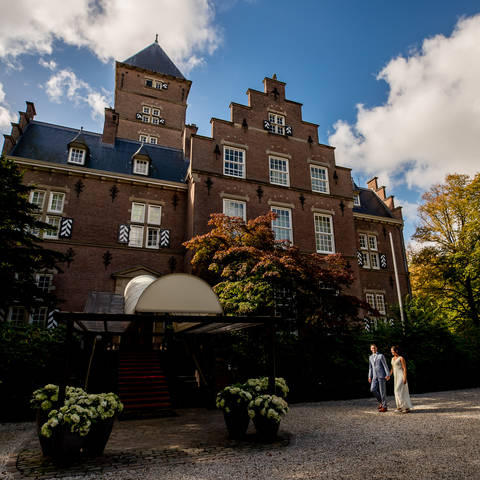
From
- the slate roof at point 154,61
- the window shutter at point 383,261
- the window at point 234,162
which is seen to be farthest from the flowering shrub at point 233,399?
the slate roof at point 154,61

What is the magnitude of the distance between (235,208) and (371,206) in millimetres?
15288

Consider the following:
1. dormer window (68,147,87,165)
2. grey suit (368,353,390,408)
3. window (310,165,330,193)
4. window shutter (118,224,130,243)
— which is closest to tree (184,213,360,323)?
grey suit (368,353,390,408)

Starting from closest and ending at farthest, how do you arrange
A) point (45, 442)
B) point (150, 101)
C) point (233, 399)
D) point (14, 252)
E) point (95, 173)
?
point (45, 442) → point (233, 399) → point (14, 252) → point (95, 173) → point (150, 101)

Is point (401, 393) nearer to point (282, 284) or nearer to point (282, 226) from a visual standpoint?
point (282, 284)

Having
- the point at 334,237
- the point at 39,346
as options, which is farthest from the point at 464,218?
the point at 39,346

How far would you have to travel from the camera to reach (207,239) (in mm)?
16203

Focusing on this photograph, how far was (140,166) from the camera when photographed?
22344mm

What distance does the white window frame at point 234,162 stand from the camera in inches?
820

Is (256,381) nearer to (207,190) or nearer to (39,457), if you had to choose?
(39,457)

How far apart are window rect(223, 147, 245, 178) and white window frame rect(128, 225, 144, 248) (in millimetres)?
6302

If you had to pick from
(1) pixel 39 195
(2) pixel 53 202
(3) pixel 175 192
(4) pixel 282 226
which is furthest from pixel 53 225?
(4) pixel 282 226

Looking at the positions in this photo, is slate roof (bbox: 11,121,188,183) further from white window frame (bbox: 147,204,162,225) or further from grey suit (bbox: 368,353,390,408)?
grey suit (bbox: 368,353,390,408)

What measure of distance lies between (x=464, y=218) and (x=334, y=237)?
11.3 metres

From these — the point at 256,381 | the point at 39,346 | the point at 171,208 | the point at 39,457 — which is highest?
the point at 171,208
